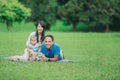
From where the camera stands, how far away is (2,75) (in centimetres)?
1267

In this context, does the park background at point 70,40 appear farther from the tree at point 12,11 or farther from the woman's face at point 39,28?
the woman's face at point 39,28

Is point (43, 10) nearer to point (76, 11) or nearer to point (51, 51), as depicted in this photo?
point (76, 11)

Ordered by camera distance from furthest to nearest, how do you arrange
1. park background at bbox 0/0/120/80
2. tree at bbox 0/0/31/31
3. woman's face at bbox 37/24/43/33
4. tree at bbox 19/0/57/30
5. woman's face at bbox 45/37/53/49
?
tree at bbox 19/0/57/30, tree at bbox 0/0/31/31, woman's face at bbox 37/24/43/33, woman's face at bbox 45/37/53/49, park background at bbox 0/0/120/80

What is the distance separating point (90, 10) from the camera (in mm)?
58531

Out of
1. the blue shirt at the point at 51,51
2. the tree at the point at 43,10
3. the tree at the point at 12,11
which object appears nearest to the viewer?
the blue shirt at the point at 51,51

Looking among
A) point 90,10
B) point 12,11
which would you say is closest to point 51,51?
point 12,11

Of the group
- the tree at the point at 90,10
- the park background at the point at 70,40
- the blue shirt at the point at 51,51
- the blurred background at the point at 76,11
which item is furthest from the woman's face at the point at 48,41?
the tree at the point at 90,10

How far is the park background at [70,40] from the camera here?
528 inches

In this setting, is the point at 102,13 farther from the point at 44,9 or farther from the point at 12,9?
the point at 12,9

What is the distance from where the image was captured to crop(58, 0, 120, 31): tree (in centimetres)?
5716

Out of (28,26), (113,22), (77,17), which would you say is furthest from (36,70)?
(28,26)

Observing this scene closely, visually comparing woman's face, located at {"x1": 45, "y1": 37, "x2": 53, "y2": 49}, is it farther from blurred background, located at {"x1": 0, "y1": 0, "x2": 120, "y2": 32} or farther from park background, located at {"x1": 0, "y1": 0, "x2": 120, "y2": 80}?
blurred background, located at {"x1": 0, "y1": 0, "x2": 120, "y2": 32}

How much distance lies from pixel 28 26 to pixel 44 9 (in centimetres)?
1110

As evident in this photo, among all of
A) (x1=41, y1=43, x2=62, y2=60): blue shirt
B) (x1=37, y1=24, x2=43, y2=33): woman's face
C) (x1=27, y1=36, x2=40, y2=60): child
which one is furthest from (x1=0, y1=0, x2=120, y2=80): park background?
(x1=37, y1=24, x2=43, y2=33): woman's face
